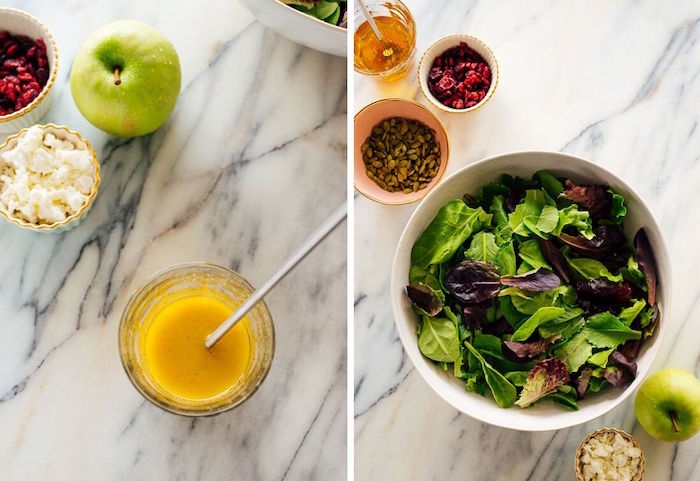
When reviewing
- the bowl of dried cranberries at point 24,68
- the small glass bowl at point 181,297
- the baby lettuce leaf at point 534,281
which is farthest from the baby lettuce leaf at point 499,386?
the bowl of dried cranberries at point 24,68

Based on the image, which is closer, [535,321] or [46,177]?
[535,321]

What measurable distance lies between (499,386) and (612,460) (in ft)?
0.72

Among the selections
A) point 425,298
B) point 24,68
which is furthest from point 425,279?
point 24,68

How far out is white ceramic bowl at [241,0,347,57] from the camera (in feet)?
3.76

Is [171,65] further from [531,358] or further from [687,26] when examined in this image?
[687,26]

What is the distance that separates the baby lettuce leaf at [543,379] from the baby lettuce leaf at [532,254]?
0.12m

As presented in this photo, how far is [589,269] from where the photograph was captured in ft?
3.53

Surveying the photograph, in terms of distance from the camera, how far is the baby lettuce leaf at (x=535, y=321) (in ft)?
3.38

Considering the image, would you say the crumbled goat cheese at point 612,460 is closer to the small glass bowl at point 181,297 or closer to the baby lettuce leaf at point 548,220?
the baby lettuce leaf at point 548,220

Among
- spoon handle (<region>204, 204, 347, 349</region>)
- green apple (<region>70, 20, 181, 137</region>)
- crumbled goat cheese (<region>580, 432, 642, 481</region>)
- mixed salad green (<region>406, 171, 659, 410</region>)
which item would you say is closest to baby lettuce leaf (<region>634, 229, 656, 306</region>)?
mixed salad green (<region>406, 171, 659, 410</region>)

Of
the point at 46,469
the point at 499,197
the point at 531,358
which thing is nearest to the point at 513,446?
the point at 531,358

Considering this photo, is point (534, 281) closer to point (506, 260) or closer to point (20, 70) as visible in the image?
point (506, 260)

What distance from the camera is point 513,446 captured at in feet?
3.91

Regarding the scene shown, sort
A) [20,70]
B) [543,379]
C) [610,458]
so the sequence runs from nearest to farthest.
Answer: [543,379]
[610,458]
[20,70]
